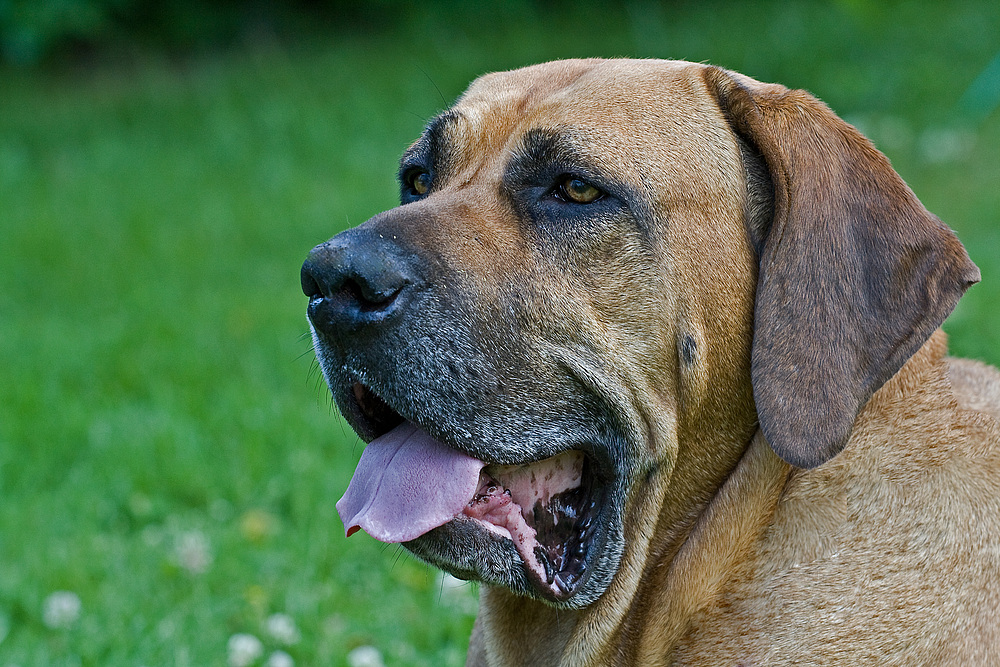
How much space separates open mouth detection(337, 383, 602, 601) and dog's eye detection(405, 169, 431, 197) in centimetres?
74

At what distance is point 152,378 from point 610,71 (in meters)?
4.54

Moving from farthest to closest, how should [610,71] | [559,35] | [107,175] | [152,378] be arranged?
[559,35] < [107,175] < [152,378] < [610,71]

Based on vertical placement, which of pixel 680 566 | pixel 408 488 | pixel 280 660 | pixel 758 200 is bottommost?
pixel 280 660

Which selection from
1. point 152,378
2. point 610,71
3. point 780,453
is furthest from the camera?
point 152,378

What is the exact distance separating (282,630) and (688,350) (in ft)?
6.67

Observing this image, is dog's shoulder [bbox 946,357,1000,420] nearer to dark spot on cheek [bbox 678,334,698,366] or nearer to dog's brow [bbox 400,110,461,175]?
dark spot on cheek [bbox 678,334,698,366]

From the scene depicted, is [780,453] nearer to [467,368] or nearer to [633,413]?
[633,413]

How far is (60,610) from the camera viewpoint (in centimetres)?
414

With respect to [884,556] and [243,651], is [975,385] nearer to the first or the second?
[884,556]

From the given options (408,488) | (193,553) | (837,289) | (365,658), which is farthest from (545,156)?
(193,553)

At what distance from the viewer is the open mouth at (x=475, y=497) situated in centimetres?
267

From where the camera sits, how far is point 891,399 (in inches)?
109

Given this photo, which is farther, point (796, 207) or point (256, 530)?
point (256, 530)

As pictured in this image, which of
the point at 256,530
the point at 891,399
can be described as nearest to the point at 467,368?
the point at 891,399
